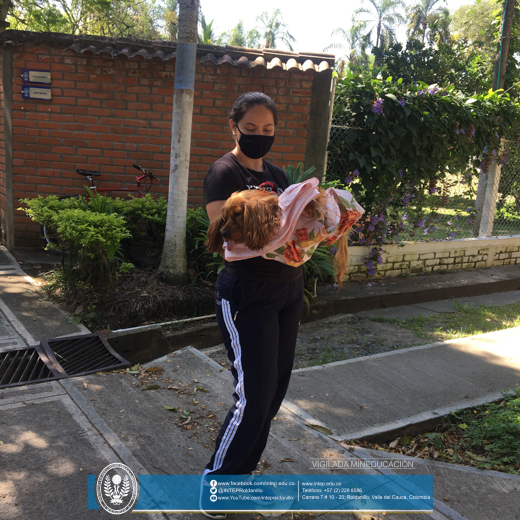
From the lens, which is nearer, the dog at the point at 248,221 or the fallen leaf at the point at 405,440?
the dog at the point at 248,221

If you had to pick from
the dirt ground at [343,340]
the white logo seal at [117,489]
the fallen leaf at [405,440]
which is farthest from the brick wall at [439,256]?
the white logo seal at [117,489]

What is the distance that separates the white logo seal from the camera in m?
2.28

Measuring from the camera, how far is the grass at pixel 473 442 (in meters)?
2.99

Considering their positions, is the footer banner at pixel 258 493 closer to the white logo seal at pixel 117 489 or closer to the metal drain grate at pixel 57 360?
the white logo seal at pixel 117 489

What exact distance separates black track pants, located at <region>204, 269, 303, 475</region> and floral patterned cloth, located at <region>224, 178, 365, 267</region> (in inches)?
6.2

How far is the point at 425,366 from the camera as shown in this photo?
415cm

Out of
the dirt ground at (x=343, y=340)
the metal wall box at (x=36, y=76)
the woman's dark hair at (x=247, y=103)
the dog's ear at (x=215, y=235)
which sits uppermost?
the metal wall box at (x=36, y=76)

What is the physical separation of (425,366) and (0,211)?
19.5 ft

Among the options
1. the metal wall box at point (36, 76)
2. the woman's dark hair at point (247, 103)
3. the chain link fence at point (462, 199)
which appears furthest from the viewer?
the chain link fence at point (462, 199)

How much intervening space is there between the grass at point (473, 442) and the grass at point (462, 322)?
177 cm

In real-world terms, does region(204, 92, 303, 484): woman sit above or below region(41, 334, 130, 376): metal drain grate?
above

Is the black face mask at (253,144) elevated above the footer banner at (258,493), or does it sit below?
above

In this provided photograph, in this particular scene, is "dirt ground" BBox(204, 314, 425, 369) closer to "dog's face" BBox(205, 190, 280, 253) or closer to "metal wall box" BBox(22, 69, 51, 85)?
"dog's face" BBox(205, 190, 280, 253)

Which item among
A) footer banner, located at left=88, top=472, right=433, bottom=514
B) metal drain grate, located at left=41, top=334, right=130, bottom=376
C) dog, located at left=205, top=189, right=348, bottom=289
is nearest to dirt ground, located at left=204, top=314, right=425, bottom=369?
metal drain grate, located at left=41, top=334, right=130, bottom=376
